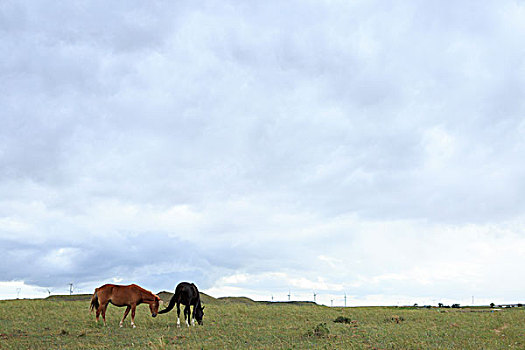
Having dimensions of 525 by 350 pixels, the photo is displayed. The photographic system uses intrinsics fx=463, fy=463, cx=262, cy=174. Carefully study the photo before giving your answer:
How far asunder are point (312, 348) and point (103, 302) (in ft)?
49.0

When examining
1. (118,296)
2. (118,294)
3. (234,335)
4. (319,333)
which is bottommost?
(234,335)

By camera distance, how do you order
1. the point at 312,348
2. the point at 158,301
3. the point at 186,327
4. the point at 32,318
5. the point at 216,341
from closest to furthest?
1. the point at 312,348
2. the point at 216,341
3. the point at 186,327
4. the point at 158,301
5. the point at 32,318

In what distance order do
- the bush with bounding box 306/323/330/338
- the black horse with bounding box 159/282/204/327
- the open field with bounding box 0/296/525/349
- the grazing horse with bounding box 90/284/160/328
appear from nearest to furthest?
the open field with bounding box 0/296/525/349
the bush with bounding box 306/323/330/338
the grazing horse with bounding box 90/284/160/328
the black horse with bounding box 159/282/204/327

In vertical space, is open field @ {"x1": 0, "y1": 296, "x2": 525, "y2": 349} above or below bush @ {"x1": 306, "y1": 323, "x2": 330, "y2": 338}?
below

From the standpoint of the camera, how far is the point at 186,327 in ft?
93.2

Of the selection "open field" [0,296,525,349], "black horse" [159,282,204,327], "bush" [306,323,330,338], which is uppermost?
"black horse" [159,282,204,327]

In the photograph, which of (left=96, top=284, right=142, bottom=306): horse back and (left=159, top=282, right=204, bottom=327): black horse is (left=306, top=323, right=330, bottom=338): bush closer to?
(left=159, top=282, right=204, bottom=327): black horse

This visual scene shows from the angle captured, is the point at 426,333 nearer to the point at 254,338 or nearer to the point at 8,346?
the point at 254,338

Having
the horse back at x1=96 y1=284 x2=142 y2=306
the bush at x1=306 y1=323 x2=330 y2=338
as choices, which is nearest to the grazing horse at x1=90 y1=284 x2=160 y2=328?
the horse back at x1=96 y1=284 x2=142 y2=306

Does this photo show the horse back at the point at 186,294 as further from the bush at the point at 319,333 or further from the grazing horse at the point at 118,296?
the bush at the point at 319,333

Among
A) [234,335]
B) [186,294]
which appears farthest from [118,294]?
[234,335]

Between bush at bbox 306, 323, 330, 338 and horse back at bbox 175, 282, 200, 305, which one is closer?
bush at bbox 306, 323, 330, 338

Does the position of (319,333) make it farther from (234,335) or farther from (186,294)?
(186,294)

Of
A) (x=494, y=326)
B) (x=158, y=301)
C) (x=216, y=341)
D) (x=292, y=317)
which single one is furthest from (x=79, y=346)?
(x=494, y=326)
